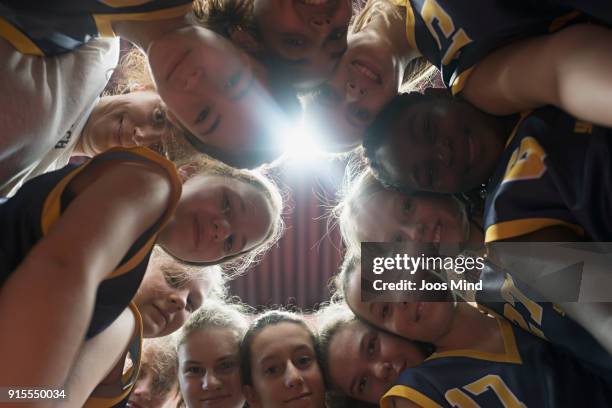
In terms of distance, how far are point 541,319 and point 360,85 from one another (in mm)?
412

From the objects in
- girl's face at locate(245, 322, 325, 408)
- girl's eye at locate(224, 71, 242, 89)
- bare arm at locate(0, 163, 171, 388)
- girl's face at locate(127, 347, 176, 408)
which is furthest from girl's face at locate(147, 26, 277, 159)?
girl's face at locate(127, 347, 176, 408)

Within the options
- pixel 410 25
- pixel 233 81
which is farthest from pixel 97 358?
pixel 410 25

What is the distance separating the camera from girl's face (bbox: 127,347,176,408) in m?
1.02

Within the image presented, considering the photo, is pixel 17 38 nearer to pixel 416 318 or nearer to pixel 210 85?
pixel 210 85

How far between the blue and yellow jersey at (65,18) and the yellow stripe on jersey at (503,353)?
A: 591mm

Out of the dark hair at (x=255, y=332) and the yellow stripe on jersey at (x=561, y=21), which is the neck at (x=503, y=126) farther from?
the dark hair at (x=255, y=332)

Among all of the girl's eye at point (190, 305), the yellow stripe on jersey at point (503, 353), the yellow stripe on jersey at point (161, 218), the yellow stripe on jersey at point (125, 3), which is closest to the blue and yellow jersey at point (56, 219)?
the yellow stripe on jersey at point (161, 218)

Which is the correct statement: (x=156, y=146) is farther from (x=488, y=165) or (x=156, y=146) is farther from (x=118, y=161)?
(x=488, y=165)

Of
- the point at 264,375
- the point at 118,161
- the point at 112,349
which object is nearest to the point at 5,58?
the point at 118,161

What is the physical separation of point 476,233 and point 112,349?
556 millimetres

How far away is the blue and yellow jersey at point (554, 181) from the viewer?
0.67 m

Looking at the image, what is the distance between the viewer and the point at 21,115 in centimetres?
75

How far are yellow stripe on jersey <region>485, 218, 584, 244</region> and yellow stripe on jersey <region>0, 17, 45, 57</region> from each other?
0.62m

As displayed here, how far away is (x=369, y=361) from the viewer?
0.91m
